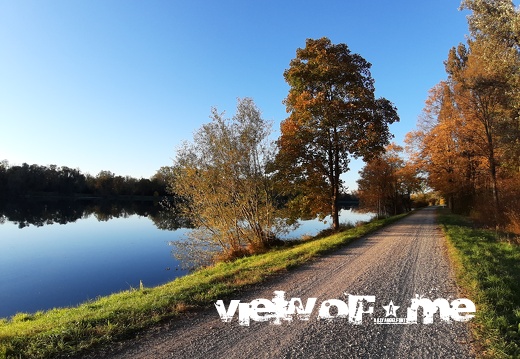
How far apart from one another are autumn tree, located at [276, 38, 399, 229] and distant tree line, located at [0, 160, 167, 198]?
76.4 metres

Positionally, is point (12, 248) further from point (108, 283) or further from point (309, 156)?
point (309, 156)

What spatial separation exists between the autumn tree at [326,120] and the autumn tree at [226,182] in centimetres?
171

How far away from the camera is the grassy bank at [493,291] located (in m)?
4.57

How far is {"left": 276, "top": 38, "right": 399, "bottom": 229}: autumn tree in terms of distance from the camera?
18094 mm

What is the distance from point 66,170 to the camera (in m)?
106

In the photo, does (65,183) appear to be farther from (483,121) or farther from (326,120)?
(483,121)

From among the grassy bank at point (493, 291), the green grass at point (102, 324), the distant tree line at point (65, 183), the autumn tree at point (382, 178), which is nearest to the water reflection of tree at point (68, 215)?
the green grass at point (102, 324)

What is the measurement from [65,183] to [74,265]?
96.1 m

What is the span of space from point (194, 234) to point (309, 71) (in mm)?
10926

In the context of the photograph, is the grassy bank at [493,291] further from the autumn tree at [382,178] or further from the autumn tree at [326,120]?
the autumn tree at [382,178]

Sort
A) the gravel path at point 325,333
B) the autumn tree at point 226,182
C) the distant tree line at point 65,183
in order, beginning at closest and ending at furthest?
the gravel path at point 325,333 → the autumn tree at point 226,182 → the distant tree line at point 65,183

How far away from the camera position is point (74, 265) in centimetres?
1905

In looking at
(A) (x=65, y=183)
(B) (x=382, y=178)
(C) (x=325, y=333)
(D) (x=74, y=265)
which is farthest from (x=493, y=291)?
(A) (x=65, y=183)

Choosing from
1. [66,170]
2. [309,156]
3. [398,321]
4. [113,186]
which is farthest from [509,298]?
[66,170]
